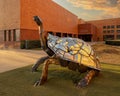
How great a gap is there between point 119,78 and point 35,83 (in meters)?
2.48

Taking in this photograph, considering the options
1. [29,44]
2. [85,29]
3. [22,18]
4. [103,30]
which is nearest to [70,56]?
[29,44]

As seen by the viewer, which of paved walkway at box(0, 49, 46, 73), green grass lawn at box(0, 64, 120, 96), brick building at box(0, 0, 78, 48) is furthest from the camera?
brick building at box(0, 0, 78, 48)

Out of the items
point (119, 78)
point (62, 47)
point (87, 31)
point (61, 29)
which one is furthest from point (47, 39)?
point (87, 31)

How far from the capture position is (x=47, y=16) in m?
26.4

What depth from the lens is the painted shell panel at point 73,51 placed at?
13.9 feet

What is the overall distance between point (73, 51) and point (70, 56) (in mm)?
224

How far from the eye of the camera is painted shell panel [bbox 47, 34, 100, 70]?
425 cm

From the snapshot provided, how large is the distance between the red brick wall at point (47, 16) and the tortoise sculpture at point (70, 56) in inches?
670

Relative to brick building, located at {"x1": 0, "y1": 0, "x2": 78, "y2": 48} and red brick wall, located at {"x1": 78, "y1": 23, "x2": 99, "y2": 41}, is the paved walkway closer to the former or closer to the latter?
brick building, located at {"x1": 0, "y1": 0, "x2": 78, "y2": 48}

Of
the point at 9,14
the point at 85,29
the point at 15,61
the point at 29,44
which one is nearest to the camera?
the point at 15,61

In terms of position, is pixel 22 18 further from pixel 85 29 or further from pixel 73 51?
pixel 85 29

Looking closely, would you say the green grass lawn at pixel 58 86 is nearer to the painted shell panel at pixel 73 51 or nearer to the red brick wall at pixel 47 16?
the painted shell panel at pixel 73 51

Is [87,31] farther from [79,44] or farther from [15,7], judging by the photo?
[79,44]

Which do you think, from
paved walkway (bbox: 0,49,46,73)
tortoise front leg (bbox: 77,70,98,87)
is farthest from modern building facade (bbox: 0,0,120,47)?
tortoise front leg (bbox: 77,70,98,87)
